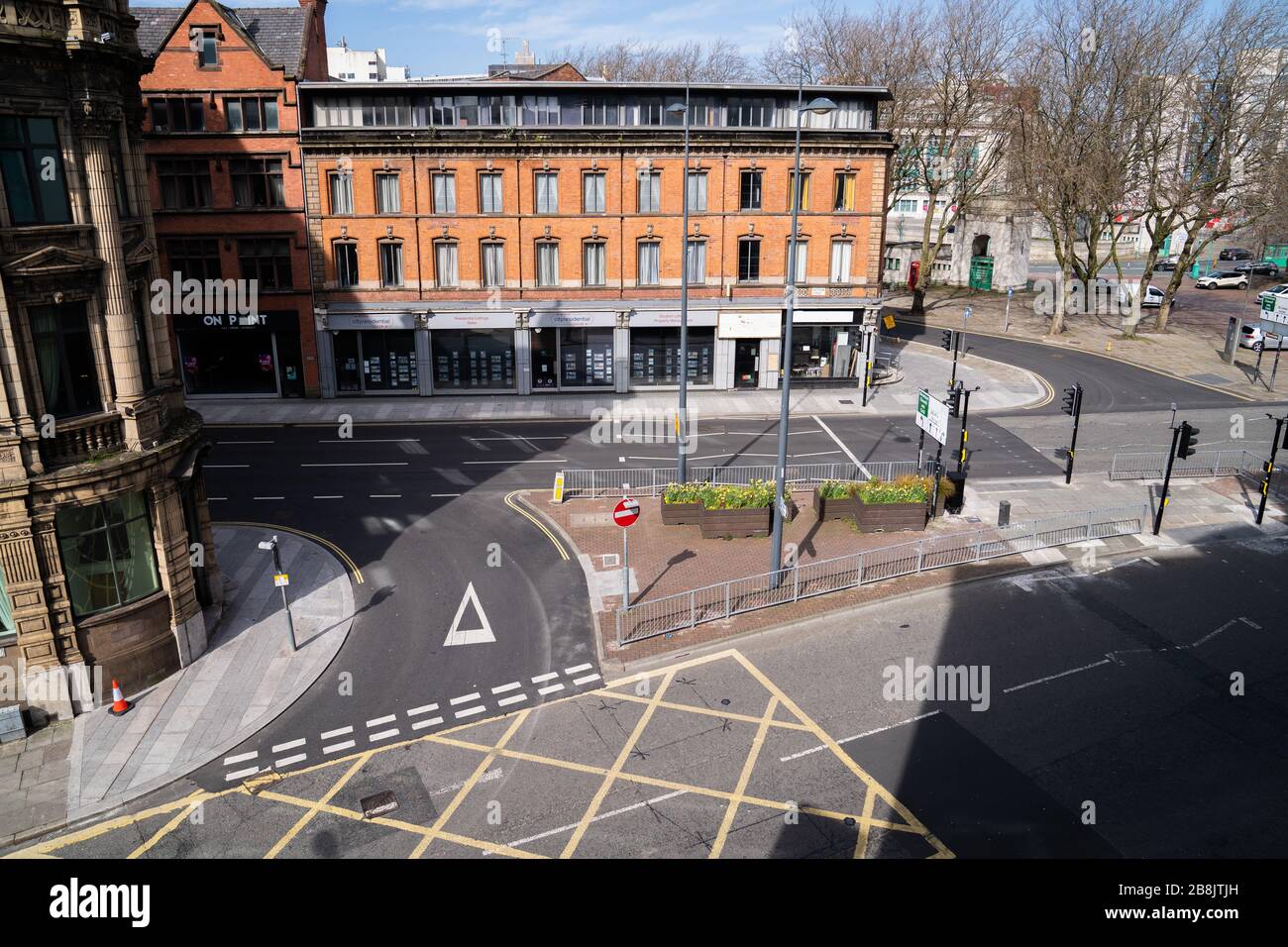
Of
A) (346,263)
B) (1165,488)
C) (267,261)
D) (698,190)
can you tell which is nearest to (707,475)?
(1165,488)

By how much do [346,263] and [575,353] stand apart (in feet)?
35.6

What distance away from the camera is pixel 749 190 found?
41.3 metres

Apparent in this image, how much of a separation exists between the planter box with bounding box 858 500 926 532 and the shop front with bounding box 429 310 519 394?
825 inches

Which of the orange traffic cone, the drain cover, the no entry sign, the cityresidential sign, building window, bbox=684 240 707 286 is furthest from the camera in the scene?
building window, bbox=684 240 707 286

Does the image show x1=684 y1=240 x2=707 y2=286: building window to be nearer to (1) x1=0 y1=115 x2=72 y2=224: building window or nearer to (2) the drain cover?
(1) x1=0 y1=115 x2=72 y2=224: building window

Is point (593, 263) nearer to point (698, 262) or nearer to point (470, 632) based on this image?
point (698, 262)

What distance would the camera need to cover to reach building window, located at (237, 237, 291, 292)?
1577 inches

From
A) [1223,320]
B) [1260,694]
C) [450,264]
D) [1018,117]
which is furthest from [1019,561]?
[1223,320]

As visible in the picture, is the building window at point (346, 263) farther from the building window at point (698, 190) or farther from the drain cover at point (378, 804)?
the drain cover at point (378, 804)

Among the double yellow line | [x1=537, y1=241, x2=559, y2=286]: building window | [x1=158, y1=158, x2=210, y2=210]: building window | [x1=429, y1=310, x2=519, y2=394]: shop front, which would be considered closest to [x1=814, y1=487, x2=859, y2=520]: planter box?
the double yellow line

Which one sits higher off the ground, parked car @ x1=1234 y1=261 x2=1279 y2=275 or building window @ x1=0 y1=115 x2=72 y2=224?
building window @ x1=0 y1=115 x2=72 y2=224

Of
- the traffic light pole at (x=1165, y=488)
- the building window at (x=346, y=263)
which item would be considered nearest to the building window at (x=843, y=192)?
the traffic light pole at (x=1165, y=488)

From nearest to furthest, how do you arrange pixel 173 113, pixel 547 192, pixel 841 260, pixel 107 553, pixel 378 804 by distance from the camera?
pixel 378 804, pixel 107 553, pixel 173 113, pixel 547 192, pixel 841 260

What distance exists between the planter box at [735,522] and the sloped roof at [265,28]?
28470 millimetres
